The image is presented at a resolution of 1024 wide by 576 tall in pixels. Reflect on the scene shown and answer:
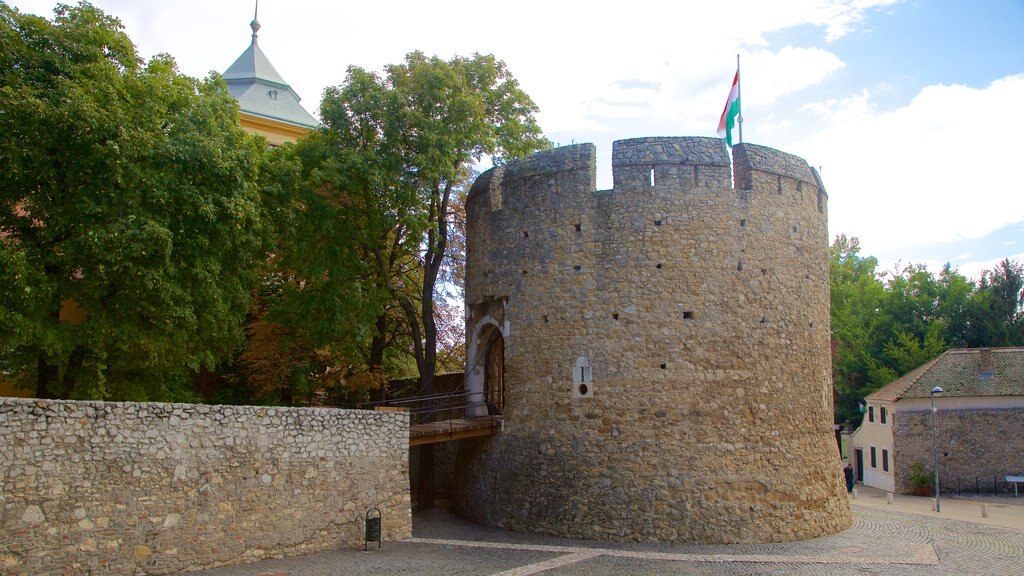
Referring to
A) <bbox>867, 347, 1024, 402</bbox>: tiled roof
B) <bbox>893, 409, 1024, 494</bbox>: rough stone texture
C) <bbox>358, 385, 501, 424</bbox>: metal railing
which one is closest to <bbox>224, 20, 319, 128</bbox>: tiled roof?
<bbox>358, 385, 501, 424</bbox>: metal railing

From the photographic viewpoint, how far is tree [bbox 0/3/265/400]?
13.2m

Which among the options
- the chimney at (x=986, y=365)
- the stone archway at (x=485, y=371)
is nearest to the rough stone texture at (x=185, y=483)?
the stone archway at (x=485, y=371)

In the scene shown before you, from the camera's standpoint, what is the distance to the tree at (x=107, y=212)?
13.2 meters

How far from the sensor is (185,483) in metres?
11.4

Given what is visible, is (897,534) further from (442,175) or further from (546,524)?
(442,175)

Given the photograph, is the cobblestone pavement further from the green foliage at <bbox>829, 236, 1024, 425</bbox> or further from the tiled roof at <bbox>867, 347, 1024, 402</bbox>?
the green foliage at <bbox>829, 236, 1024, 425</bbox>

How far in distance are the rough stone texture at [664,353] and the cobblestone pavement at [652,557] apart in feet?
2.12

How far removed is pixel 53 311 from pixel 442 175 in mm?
8338

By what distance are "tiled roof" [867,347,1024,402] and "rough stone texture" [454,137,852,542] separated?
12591 millimetres

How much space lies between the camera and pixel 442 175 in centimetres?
1833

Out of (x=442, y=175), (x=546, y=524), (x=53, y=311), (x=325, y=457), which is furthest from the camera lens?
(x=442, y=175)

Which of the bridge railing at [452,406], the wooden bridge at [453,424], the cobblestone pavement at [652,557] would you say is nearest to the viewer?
the cobblestone pavement at [652,557]

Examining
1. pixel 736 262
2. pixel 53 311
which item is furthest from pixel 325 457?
pixel 736 262

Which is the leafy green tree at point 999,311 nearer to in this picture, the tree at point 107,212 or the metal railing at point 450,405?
the metal railing at point 450,405
